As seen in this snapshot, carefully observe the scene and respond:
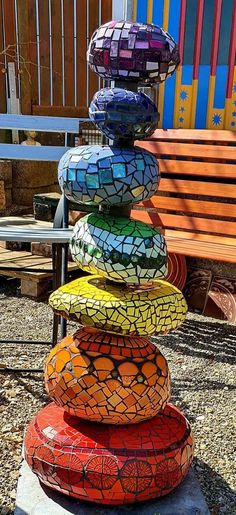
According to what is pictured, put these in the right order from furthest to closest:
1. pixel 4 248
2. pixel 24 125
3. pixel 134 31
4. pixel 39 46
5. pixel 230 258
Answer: pixel 39 46
pixel 4 248
pixel 230 258
pixel 24 125
pixel 134 31

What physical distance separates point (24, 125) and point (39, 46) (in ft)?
15.6

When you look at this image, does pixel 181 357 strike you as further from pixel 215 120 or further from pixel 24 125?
pixel 215 120

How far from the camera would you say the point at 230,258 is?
3.83 metres

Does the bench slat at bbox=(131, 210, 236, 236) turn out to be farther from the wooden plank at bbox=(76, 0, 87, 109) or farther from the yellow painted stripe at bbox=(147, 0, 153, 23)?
the wooden plank at bbox=(76, 0, 87, 109)

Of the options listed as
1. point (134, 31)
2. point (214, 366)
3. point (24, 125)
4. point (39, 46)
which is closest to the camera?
point (134, 31)

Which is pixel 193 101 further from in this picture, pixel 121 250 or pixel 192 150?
pixel 121 250

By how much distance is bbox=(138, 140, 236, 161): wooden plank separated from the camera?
14.2ft

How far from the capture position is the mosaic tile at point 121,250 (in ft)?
5.88

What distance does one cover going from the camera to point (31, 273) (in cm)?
455

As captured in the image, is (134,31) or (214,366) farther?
(214,366)

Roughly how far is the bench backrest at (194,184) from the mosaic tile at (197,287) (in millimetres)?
358

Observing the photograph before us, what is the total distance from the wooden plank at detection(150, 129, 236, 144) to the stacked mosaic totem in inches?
104

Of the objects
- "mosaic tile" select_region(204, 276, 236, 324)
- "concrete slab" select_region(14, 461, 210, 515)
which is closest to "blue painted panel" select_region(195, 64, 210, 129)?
"mosaic tile" select_region(204, 276, 236, 324)

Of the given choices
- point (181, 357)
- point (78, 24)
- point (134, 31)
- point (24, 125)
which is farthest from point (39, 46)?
point (134, 31)
